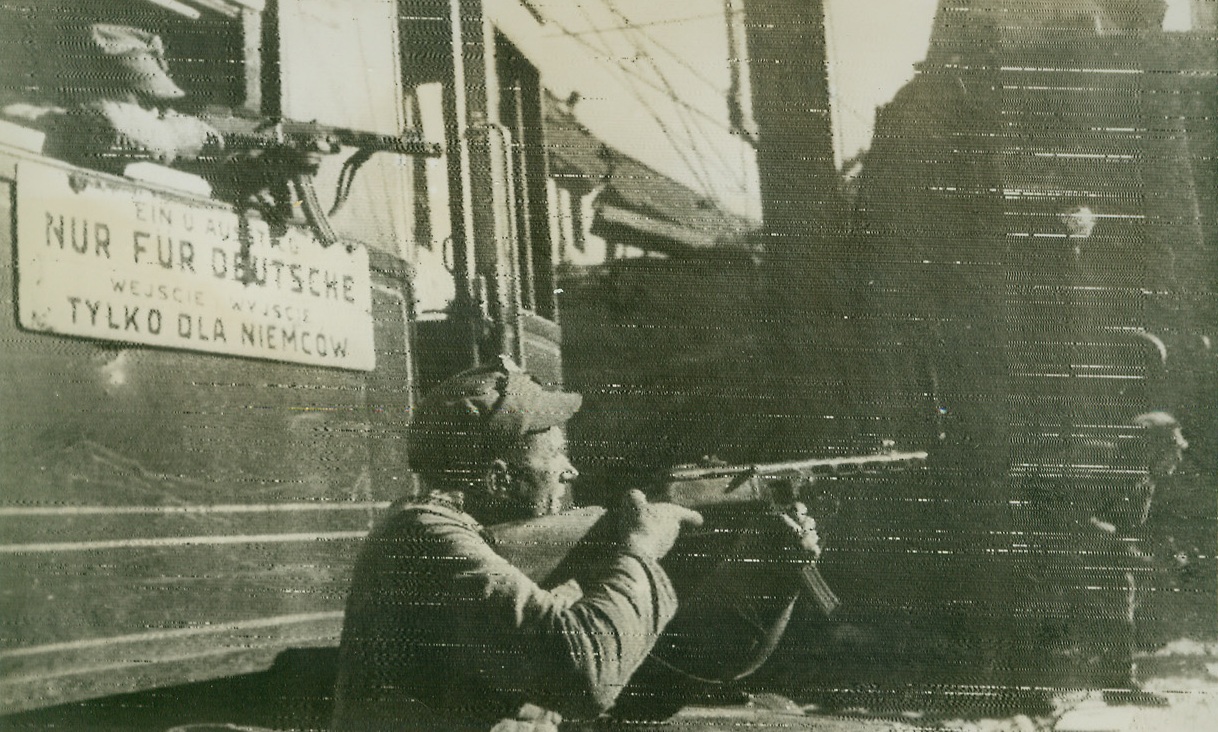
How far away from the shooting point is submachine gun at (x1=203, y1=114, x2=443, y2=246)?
122 cm

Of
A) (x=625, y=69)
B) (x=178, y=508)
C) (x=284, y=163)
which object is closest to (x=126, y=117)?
(x=284, y=163)

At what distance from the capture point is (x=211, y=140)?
4.00ft

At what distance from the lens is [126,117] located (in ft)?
4.00

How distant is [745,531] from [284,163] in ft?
2.53

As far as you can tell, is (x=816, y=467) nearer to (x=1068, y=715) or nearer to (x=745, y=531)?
(x=745, y=531)

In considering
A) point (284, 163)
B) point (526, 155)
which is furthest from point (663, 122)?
point (284, 163)

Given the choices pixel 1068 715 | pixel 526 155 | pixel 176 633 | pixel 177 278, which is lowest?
pixel 1068 715

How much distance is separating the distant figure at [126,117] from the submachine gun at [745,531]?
70 centimetres

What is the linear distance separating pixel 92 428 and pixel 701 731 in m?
0.86

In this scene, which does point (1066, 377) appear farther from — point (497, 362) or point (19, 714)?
point (19, 714)

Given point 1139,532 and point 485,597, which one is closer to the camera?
point 485,597

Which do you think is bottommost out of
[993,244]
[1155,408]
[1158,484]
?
[1158,484]

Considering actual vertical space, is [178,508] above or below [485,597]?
above

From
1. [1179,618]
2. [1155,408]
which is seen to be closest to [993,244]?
[1155,408]
